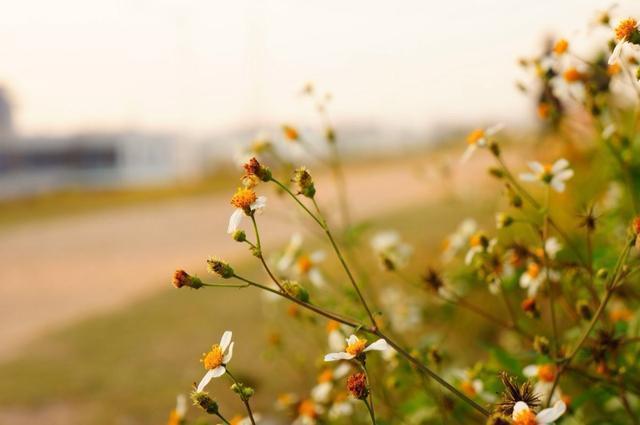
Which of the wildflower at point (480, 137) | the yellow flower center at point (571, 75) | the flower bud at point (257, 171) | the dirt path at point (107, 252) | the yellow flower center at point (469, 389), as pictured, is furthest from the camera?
the dirt path at point (107, 252)

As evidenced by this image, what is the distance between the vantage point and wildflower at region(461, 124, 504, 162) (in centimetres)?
124

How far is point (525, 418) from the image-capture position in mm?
737

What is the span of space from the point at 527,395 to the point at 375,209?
9.03m

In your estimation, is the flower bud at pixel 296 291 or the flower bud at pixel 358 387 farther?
the flower bud at pixel 296 291

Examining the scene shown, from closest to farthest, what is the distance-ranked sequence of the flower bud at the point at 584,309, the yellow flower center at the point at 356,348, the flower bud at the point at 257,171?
the yellow flower center at the point at 356,348 < the flower bud at the point at 257,171 < the flower bud at the point at 584,309

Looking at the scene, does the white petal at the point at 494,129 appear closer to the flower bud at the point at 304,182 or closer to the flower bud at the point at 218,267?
the flower bud at the point at 304,182

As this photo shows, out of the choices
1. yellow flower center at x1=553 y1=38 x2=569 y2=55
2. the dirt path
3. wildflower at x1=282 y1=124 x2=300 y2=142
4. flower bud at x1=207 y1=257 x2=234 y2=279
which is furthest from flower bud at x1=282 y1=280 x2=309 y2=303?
the dirt path

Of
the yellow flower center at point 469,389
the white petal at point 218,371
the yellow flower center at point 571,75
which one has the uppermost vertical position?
the yellow flower center at point 571,75

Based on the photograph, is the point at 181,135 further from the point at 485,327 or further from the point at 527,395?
the point at 527,395

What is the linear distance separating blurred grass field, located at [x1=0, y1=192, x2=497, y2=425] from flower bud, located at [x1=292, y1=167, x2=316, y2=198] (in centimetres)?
92

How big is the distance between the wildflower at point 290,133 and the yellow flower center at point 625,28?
2.78 feet

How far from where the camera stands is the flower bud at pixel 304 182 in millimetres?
954

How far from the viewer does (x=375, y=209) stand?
32.1 ft

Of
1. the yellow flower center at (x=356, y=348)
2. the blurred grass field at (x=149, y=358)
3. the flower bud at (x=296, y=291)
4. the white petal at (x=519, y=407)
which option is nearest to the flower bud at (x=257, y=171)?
the flower bud at (x=296, y=291)
